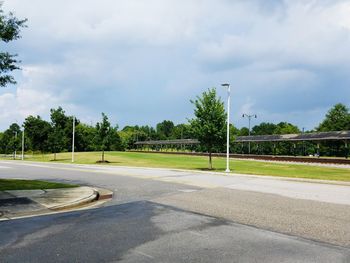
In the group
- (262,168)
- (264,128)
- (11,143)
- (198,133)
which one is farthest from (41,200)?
(264,128)

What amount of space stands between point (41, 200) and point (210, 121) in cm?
2130

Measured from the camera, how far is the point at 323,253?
6547mm

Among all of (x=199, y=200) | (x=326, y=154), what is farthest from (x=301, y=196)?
(x=326, y=154)

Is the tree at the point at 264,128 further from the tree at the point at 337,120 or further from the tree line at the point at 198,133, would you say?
the tree at the point at 337,120

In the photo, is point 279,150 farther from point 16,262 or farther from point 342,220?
point 16,262

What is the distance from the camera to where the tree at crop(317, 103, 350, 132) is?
309 feet

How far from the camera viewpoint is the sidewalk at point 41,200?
33.8 feet

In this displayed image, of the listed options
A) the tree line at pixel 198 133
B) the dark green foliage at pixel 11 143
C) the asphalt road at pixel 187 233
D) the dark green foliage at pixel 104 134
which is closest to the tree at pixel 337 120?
the tree line at pixel 198 133

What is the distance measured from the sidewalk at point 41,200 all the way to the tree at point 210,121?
1744cm

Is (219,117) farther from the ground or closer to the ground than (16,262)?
farther from the ground

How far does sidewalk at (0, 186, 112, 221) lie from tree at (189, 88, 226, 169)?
1744cm

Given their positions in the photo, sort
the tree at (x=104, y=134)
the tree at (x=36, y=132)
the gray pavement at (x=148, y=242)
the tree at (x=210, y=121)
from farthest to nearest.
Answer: the tree at (x=36, y=132), the tree at (x=104, y=134), the tree at (x=210, y=121), the gray pavement at (x=148, y=242)

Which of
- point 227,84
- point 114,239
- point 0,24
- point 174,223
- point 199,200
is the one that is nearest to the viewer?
point 114,239

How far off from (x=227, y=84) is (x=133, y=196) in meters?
18.7
